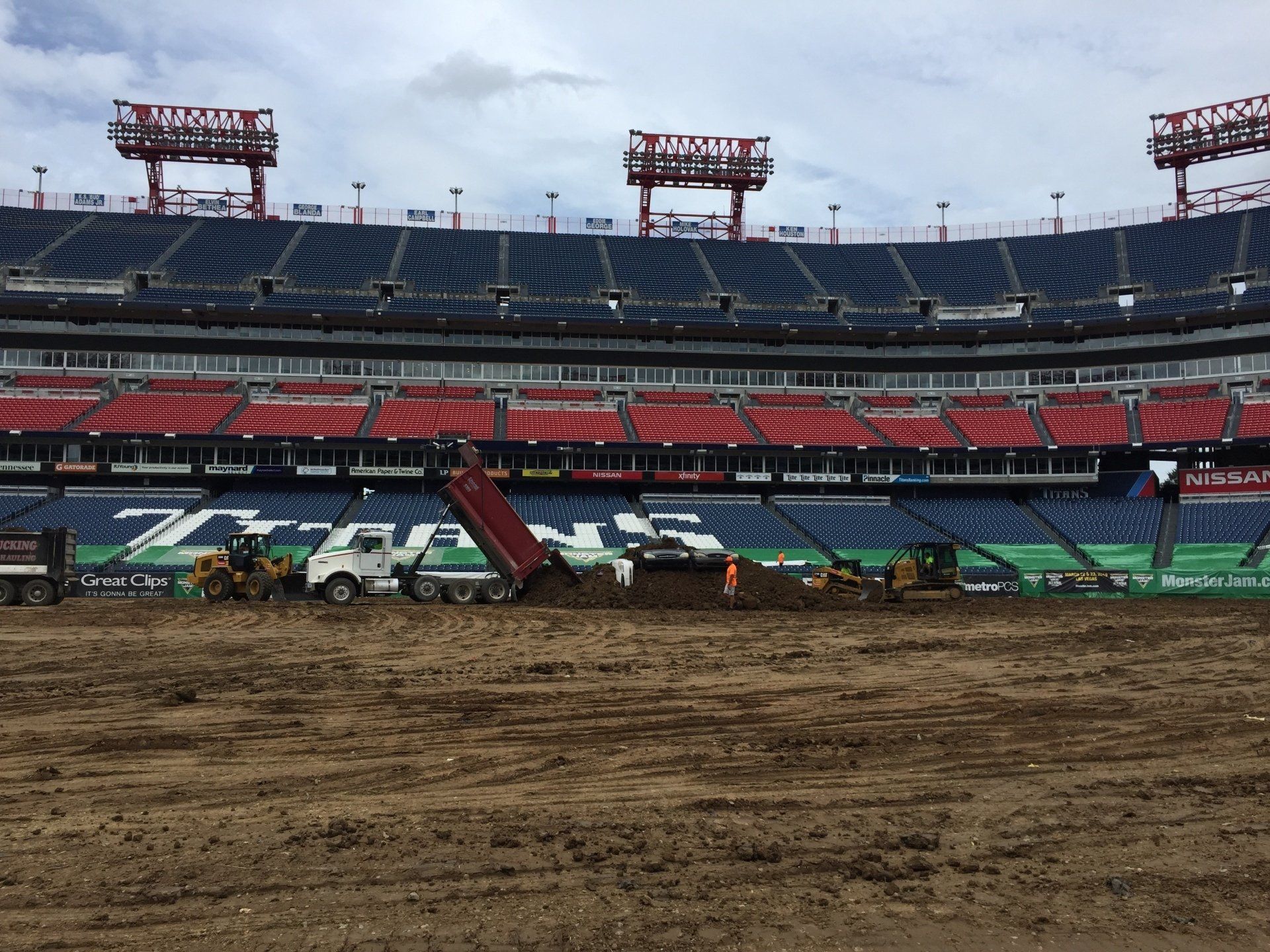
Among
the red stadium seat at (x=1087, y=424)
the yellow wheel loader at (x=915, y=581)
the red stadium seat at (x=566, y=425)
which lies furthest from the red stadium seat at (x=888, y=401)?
the yellow wheel loader at (x=915, y=581)

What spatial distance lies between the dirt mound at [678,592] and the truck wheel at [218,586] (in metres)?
10.3

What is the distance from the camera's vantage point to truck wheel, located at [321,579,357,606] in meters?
29.6

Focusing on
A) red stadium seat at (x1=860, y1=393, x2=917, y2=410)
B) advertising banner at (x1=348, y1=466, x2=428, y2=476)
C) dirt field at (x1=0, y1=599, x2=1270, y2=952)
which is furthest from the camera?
red stadium seat at (x1=860, y1=393, x2=917, y2=410)

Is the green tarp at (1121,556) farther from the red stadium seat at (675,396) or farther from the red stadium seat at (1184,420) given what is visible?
the red stadium seat at (675,396)

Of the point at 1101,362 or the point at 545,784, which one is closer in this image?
the point at 545,784

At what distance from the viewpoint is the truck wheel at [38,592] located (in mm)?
28922

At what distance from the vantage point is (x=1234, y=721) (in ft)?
37.8

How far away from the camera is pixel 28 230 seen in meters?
61.3

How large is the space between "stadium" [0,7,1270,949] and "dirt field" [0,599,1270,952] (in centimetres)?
6

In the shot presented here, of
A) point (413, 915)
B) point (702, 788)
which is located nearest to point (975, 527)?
point (702, 788)

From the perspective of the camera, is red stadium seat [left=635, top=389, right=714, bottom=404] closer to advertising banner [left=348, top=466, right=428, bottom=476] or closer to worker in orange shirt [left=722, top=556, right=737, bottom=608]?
advertising banner [left=348, top=466, right=428, bottom=476]

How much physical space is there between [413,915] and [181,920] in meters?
1.48

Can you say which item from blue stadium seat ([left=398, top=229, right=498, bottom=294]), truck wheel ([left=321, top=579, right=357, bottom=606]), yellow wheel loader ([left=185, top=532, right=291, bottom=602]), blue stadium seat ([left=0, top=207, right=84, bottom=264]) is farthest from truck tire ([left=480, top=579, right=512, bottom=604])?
blue stadium seat ([left=0, top=207, right=84, bottom=264])

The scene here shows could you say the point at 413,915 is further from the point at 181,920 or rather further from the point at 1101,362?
the point at 1101,362
